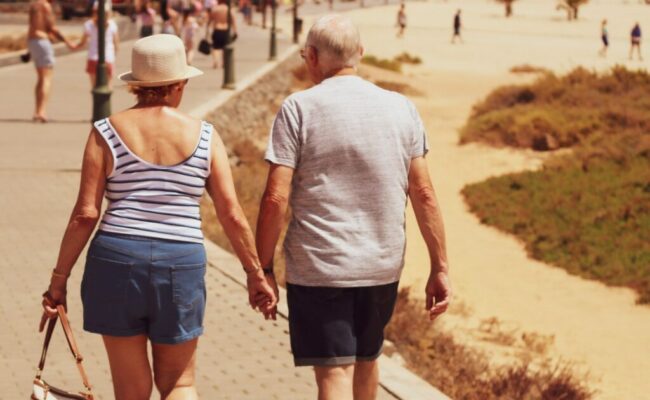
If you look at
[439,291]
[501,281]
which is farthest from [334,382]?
[501,281]

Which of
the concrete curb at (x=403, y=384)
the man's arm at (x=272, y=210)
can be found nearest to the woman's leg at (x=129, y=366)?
the man's arm at (x=272, y=210)

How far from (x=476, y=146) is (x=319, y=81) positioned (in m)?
24.8

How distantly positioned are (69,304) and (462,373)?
8.35ft

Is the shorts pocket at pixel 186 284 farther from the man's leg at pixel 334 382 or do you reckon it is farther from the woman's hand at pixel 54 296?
the man's leg at pixel 334 382

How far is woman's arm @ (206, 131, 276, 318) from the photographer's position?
525 centimetres

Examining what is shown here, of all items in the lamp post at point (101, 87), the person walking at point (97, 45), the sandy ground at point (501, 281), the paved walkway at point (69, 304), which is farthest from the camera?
the person walking at point (97, 45)

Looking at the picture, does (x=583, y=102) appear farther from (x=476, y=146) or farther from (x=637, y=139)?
(x=637, y=139)

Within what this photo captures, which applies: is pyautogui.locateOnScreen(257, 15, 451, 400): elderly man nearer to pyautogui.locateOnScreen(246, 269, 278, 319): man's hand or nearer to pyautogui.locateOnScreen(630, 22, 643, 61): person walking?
pyautogui.locateOnScreen(246, 269, 278, 319): man's hand

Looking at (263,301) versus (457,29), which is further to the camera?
(457,29)

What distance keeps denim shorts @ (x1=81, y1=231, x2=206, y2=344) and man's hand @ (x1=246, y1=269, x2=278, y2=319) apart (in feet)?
0.89

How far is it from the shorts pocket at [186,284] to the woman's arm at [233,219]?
0.71ft

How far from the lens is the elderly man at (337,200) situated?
17.4 ft

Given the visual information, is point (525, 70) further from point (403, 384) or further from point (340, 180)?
point (340, 180)

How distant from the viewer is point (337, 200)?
5.30m
